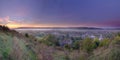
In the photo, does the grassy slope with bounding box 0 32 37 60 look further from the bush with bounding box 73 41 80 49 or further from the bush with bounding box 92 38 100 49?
the bush with bounding box 92 38 100 49

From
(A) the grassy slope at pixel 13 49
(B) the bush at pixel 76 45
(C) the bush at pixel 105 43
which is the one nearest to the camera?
(A) the grassy slope at pixel 13 49

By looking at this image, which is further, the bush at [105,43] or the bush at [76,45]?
the bush at [76,45]

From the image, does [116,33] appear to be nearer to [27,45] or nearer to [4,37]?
[27,45]

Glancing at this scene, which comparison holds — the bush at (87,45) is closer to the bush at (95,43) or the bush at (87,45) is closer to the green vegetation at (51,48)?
the green vegetation at (51,48)

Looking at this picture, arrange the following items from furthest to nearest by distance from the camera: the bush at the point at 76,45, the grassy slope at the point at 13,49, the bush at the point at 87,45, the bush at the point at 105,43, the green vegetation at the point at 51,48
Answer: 1. the bush at the point at 76,45
2. the bush at the point at 87,45
3. the bush at the point at 105,43
4. the green vegetation at the point at 51,48
5. the grassy slope at the point at 13,49

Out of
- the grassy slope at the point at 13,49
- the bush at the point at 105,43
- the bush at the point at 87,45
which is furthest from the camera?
the bush at the point at 87,45

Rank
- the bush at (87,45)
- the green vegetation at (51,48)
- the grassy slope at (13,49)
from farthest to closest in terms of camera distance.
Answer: the bush at (87,45), the green vegetation at (51,48), the grassy slope at (13,49)

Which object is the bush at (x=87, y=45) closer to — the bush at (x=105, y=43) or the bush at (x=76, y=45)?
the bush at (x=76, y=45)

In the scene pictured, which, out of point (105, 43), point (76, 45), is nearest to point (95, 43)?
A: point (105, 43)

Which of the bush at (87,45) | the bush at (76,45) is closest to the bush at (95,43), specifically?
the bush at (87,45)

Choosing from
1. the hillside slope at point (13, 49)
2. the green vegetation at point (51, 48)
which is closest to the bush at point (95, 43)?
the green vegetation at point (51, 48)

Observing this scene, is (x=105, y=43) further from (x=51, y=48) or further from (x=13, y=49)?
(x=13, y=49)

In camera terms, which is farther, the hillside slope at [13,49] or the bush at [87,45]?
the bush at [87,45]
